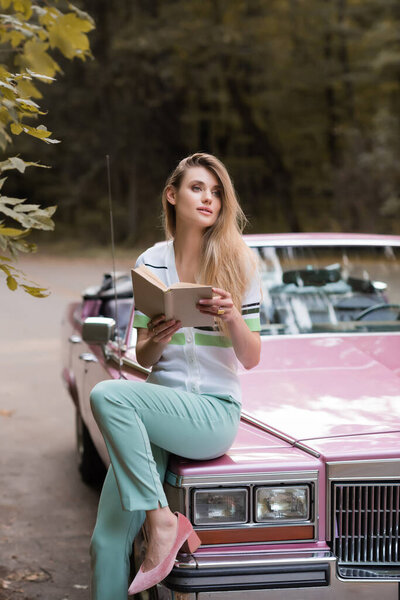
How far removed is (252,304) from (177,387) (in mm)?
379

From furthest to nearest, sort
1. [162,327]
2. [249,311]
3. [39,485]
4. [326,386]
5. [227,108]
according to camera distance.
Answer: [227,108] → [39,485] → [326,386] → [249,311] → [162,327]

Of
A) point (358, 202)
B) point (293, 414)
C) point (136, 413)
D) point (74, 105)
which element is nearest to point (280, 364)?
point (293, 414)

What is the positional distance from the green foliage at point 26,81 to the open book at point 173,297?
56cm

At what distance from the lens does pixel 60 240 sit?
34969mm

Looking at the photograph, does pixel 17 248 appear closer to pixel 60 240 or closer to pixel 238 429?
pixel 238 429

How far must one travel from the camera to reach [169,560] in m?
2.62

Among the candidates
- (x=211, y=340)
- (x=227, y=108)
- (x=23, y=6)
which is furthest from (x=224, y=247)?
(x=227, y=108)

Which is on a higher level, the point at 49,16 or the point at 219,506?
the point at 49,16

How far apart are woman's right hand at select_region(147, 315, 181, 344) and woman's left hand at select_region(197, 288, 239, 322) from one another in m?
0.13

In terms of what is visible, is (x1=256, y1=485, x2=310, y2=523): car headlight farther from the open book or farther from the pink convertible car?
the open book

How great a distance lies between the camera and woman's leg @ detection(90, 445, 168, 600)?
9.24 ft

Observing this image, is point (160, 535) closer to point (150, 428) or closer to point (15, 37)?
point (150, 428)

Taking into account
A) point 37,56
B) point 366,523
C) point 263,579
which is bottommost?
point 263,579

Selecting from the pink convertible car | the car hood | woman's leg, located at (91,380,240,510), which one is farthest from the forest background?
woman's leg, located at (91,380,240,510)
